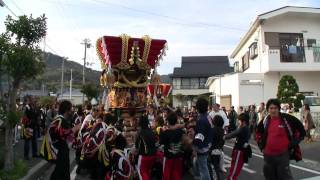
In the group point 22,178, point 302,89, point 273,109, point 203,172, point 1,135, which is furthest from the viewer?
point 302,89

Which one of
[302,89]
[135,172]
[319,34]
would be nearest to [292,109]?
[302,89]

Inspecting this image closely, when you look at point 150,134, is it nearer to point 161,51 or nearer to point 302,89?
point 161,51

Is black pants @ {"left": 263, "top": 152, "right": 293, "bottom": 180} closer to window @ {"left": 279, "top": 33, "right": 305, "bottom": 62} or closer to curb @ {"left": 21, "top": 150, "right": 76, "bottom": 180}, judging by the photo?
curb @ {"left": 21, "top": 150, "right": 76, "bottom": 180}

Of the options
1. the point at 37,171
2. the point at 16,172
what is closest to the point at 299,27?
the point at 37,171

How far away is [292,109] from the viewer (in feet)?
76.6

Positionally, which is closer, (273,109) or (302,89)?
(273,109)

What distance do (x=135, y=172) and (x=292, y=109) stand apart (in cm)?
1638

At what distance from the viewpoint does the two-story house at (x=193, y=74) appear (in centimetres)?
6444

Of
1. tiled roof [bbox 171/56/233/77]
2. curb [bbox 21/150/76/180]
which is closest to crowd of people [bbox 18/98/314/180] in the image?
curb [bbox 21/150/76/180]

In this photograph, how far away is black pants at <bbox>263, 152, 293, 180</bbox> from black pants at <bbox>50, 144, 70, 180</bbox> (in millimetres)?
3275

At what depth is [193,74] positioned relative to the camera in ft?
214

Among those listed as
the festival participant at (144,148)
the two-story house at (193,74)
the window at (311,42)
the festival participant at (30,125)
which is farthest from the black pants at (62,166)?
the two-story house at (193,74)

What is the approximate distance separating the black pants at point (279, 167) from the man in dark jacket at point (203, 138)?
1258mm

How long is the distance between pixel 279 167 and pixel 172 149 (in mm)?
2202
